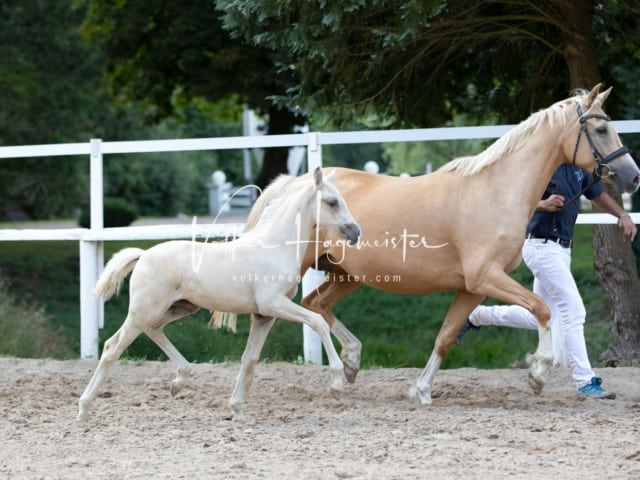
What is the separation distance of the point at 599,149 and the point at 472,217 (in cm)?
94

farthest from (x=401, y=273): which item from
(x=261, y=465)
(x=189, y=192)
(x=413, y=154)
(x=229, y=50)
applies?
(x=189, y=192)

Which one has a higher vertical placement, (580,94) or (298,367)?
(580,94)

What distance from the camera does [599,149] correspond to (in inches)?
262

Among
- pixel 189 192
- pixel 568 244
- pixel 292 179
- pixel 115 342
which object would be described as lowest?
pixel 189 192

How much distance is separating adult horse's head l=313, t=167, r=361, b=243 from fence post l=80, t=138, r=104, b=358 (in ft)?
11.2

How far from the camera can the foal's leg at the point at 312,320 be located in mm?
6094

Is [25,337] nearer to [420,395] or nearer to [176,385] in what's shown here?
[176,385]

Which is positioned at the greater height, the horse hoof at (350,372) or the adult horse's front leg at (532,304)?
the adult horse's front leg at (532,304)

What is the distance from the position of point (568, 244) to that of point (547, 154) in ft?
2.46

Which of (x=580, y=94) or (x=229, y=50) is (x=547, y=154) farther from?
(x=229, y=50)

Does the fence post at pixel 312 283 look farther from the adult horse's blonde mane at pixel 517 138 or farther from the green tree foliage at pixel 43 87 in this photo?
the green tree foliage at pixel 43 87

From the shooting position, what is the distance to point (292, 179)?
7.08 meters

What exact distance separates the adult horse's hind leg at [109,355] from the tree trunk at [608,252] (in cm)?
453

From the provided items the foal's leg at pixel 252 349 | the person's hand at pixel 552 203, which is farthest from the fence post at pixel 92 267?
the person's hand at pixel 552 203
